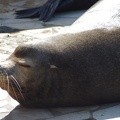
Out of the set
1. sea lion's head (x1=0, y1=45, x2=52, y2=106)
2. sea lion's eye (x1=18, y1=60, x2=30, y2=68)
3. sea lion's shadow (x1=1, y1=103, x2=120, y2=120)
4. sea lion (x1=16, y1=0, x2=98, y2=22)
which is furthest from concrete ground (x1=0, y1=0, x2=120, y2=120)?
sea lion's eye (x1=18, y1=60, x2=30, y2=68)

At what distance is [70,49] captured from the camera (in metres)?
4.21

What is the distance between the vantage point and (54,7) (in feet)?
28.5

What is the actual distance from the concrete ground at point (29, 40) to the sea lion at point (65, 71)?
8 centimetres

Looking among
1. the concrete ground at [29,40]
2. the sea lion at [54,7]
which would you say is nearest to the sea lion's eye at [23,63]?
the concrete ground at [29,40]

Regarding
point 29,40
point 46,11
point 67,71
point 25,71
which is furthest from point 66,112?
point 46,11

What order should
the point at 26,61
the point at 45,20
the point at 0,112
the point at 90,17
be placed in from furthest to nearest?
the point at 45,20 → the point at 90,17 → the point at 0,112 → the point at 26,61

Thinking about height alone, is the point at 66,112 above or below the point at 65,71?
below

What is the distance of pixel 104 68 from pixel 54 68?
438 millimetres

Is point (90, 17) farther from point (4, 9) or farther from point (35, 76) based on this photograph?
point (4, 9)

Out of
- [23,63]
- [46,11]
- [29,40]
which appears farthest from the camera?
[46,11]

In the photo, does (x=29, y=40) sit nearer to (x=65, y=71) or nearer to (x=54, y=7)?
(x=54, y=7)

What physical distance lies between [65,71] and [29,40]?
291 centimetres

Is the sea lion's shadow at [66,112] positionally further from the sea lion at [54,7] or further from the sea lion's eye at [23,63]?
the sea lion at [54,7]

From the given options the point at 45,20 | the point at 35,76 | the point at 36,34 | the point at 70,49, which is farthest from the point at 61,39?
the point at 45,20
